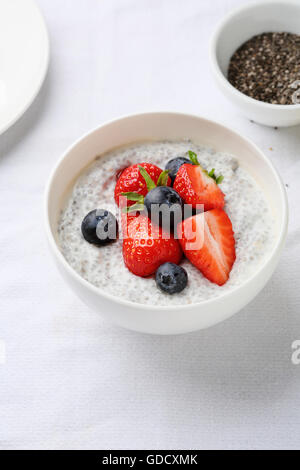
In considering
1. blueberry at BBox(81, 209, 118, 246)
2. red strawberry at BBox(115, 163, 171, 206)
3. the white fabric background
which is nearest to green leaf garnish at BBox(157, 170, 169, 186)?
red strawberry at BBox(115, 163, 171, 206)

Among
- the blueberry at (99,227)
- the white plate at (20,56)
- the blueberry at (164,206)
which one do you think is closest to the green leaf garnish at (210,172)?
the blueberry at (164,206)

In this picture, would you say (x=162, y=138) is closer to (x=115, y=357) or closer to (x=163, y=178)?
(x=163, y=178)

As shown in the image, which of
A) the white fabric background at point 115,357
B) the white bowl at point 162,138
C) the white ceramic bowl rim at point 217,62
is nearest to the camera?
the white bowl at point 162,138

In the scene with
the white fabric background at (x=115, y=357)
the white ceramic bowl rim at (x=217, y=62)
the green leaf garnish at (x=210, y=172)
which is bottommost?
the white fabric background at (x=115, y=357)

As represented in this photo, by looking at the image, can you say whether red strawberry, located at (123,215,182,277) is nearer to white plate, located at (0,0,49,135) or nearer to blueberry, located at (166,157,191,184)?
blueberry, located at (166,157,191,184)

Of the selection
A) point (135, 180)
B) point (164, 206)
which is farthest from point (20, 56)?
point (164, 206)

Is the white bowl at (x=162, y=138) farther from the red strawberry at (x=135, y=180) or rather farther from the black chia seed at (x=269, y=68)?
the black chia seed at (x=269, y=68)
